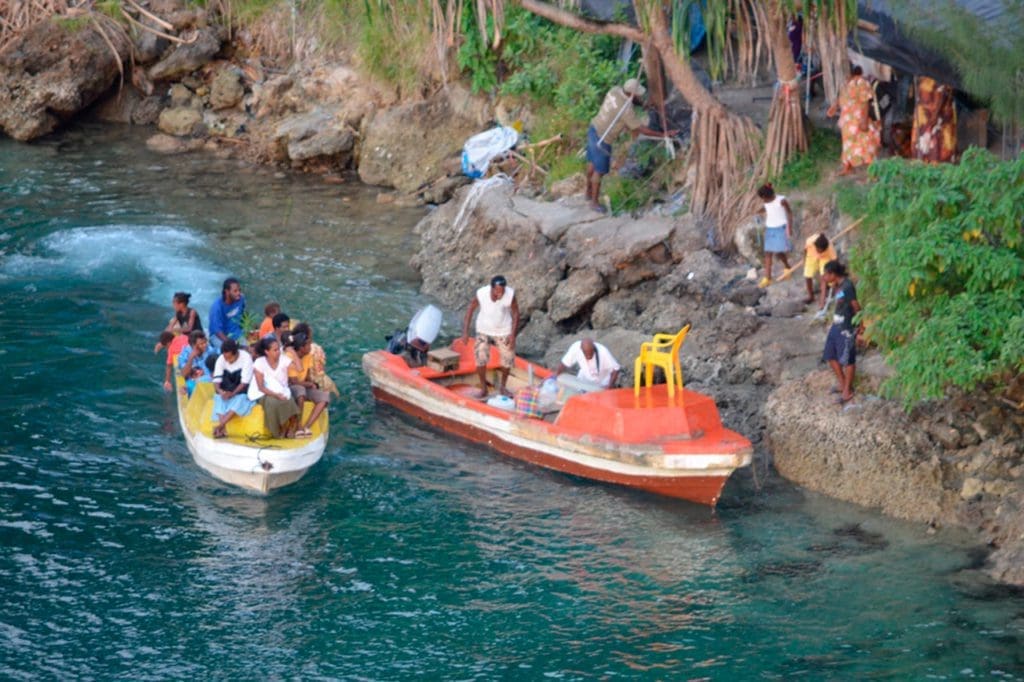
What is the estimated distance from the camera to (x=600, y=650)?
1204 cm

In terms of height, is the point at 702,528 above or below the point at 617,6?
below

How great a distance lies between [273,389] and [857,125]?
8.18 m

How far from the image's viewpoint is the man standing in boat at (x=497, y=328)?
16.7m

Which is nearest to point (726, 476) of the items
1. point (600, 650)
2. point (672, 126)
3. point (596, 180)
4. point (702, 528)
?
point (702, 528)

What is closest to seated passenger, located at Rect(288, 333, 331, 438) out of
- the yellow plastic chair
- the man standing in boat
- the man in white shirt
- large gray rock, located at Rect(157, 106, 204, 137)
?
the man standing in boat

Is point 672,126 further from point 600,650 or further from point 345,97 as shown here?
point 600,650

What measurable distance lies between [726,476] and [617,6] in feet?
29.5

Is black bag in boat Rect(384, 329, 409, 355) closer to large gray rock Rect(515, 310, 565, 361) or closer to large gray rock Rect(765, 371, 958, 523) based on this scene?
large gray rock Rect(515, 310, 565, 361)

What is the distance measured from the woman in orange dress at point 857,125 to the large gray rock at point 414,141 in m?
8.95

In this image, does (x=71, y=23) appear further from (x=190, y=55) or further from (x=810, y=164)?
(x=810, y=164)

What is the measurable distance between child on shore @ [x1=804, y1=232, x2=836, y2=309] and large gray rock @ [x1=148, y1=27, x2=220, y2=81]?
16461 millimetres

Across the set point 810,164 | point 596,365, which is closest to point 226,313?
point 596,365

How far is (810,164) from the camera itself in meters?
18.8

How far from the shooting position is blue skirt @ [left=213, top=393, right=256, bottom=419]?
1486 centimetres
